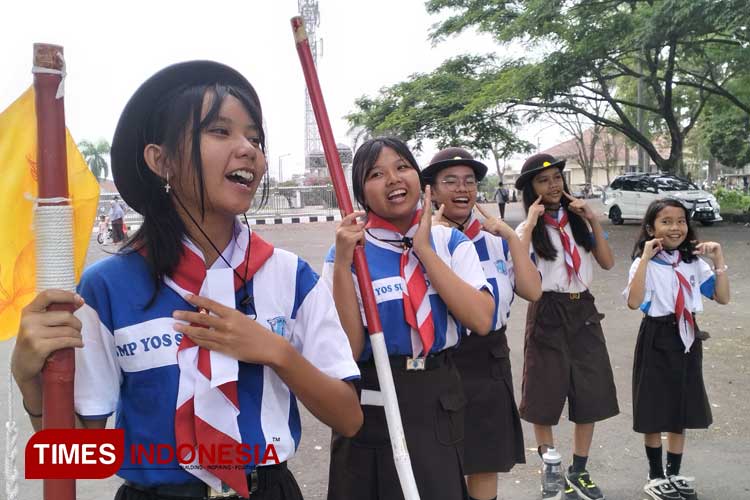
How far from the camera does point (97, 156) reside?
1613mm

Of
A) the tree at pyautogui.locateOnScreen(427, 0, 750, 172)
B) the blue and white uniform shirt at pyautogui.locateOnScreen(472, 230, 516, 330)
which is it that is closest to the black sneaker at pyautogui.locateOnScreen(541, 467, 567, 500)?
the blue and white uniform shirt at pyautogui.locateOnScreen(472, 230, 516, 330)

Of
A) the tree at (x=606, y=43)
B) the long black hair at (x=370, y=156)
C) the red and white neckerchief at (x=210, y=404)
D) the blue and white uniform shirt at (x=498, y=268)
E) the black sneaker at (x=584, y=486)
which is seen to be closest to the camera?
the red and white neckerchief at (x=210, y=404)

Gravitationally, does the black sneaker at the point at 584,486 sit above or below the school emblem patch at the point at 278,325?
below

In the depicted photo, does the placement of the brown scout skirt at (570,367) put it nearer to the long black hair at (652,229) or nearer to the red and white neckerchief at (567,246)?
the red and white neckerchief at (567,246)

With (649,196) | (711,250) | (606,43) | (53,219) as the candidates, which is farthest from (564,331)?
(649,196)

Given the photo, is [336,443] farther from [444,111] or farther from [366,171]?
[444,111]

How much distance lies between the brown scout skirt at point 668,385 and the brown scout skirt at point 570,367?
0.18m

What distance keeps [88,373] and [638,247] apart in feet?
10.4

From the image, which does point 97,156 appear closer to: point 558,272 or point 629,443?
point 558,272

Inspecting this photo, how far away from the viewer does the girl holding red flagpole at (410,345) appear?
2113 mm

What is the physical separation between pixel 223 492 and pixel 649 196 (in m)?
19.3

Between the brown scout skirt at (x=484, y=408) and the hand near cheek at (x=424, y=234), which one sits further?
the brown scout skirt at (x=484, y=408)

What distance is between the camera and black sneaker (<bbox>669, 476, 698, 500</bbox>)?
325 centimetres

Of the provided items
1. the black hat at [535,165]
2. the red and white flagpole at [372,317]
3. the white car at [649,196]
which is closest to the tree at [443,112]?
the white car at [649,196]
